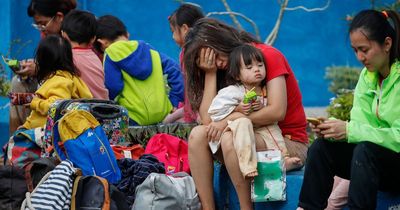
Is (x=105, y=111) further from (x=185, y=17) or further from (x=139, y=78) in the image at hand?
(x=185, y=17)

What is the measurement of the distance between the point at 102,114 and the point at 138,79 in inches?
38.5

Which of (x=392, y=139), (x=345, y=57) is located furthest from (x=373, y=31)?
(x=345, y=57)

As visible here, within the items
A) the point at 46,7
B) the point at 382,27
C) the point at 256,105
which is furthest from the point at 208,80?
the point at 46,7

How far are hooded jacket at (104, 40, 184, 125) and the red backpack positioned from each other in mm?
826

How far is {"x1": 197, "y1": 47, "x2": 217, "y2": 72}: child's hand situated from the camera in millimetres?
5855

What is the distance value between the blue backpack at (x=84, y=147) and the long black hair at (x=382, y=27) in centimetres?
184

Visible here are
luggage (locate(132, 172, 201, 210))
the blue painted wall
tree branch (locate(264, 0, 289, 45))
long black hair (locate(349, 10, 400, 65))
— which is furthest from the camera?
the blue painted wall

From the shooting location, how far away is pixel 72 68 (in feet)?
22.5

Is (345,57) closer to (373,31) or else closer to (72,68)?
(72,68)

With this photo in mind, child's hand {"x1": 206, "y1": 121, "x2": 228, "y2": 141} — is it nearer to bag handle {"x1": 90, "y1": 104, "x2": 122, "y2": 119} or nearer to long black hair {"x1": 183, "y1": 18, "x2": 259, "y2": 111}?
long black hair {"x1": 183, "y1": 18, "x2": 259, "y2": 111}

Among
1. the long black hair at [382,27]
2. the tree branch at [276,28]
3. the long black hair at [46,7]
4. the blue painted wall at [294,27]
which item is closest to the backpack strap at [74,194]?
the long black hair at [382,27]

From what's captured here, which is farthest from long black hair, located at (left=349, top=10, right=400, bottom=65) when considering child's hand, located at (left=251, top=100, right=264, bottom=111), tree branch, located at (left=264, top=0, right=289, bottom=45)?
tree branch, located at (left=264, top=0, right=289, bottom=45)

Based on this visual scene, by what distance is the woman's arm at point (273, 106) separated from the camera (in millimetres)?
5582

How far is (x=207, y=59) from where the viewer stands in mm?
5863
